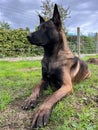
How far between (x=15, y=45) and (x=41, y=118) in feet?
40.0

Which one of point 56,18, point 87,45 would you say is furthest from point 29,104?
point 87,45

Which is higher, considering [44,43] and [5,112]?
[44,43]

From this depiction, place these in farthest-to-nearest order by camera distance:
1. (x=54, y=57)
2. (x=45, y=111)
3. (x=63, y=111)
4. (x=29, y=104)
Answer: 1. (x=54, y=57)
2. (x=29, y=104)
3. (x=63, y=111)
4. (x=45, y=111)

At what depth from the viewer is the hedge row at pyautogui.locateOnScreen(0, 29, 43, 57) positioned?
14.5 metres

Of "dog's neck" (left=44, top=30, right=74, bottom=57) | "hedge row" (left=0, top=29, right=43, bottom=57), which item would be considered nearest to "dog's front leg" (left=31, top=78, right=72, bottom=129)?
"dog's neck" (left=44, top=30, right=74, bottom=57)

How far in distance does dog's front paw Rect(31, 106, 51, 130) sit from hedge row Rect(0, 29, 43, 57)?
11.1 metres

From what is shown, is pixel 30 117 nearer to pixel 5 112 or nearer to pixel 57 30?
pixel 5 112

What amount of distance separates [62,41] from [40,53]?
11.3 meters

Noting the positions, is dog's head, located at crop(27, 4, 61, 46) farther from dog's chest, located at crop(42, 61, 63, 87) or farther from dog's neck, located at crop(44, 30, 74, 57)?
dog's chest, located at crop(42, 61, 63, 87)

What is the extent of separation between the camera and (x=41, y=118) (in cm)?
303

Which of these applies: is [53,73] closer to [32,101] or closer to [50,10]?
[32,101]

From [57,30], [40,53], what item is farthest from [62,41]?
[40,53]

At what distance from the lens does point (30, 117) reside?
3.27 metres

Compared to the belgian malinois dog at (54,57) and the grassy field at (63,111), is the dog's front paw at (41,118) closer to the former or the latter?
the grassy field at (63,111)
